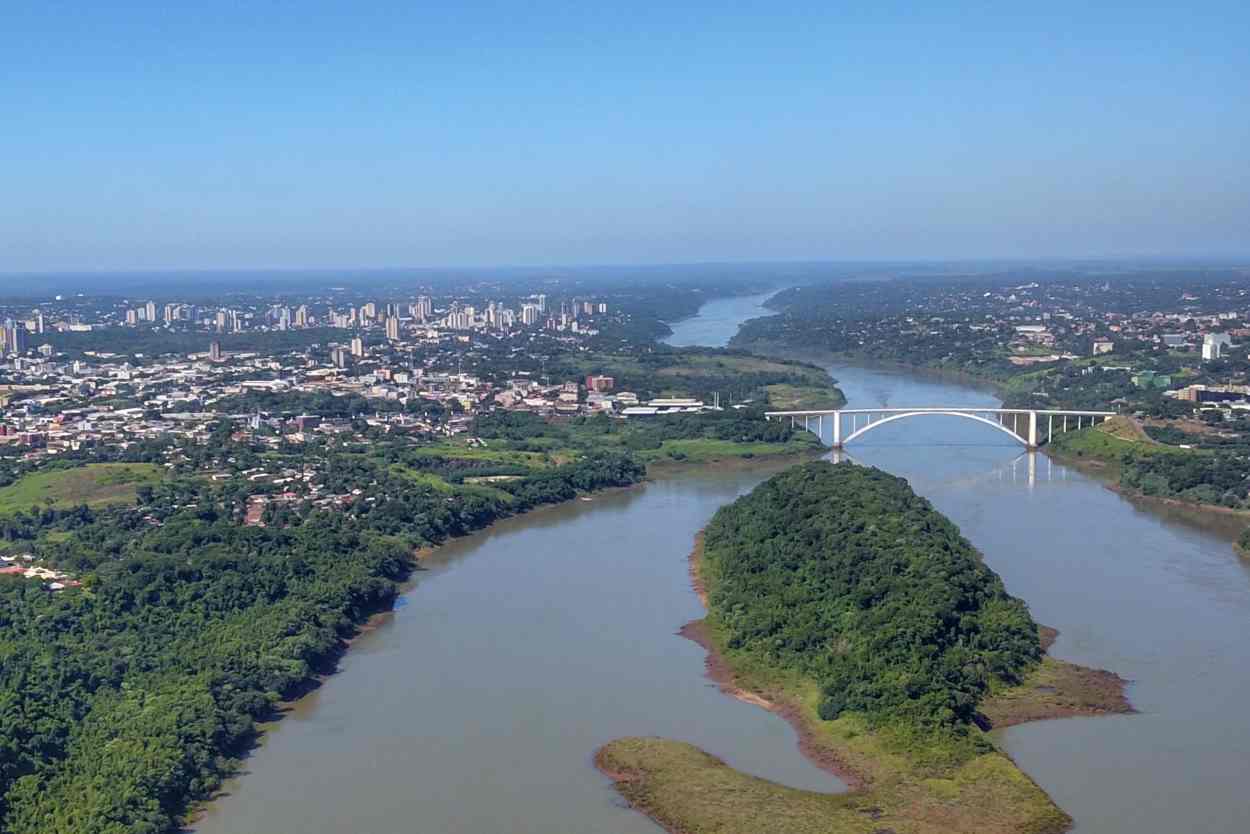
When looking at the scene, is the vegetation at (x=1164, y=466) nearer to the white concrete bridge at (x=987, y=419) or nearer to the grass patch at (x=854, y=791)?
the white concrete bridge at (x=987, y=419)

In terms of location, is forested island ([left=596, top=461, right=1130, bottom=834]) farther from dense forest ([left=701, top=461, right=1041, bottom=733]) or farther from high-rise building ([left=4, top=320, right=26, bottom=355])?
high-rise building ([left=4, top=320, right=26, bottom=355])

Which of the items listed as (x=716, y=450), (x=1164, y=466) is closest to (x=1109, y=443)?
(x=1164, y=466)

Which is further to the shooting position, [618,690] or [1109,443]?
[1109,443]

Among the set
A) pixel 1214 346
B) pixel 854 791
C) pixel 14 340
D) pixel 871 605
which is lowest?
pixel 854 791

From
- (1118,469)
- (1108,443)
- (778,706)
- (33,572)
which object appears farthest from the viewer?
(1108,443)

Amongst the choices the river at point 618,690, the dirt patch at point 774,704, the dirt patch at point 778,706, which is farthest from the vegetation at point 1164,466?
the dirt patch at point 778,706

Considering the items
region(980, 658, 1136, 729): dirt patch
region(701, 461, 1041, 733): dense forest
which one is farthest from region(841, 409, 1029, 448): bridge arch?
region(980, 658, 1136, 729): dirt patch

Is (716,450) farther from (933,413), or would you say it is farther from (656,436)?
(933,413)
